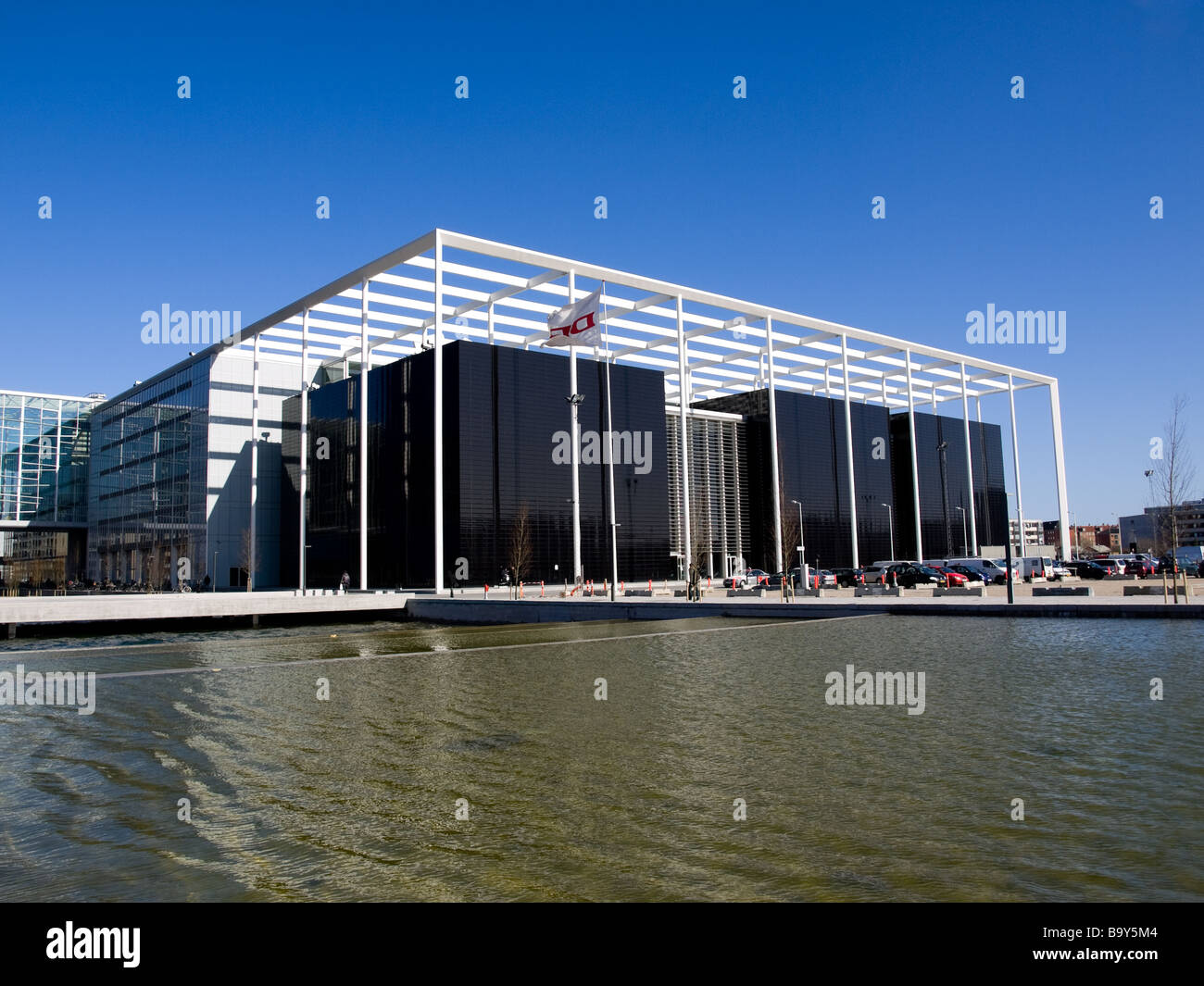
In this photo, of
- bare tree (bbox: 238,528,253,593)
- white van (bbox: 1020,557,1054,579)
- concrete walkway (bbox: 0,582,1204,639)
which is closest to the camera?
concrete walkway (bbox: 0,582,1204,639)

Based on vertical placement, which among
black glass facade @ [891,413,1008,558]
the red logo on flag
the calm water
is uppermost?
the red logo on flag

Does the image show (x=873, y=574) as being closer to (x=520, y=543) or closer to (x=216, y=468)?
(x=520, y=543)

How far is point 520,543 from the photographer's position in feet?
153

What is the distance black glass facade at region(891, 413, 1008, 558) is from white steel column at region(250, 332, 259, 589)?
50.2 m

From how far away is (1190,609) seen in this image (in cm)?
2231

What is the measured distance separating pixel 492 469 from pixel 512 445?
193 cm

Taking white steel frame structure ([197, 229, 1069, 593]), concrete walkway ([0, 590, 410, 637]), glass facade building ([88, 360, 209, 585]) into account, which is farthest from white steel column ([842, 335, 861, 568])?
glass facade building ([88, 360, 209, 585])

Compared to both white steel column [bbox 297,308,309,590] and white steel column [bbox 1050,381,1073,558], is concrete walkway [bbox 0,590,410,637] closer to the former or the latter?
white steel column [bbox 297,308,309,590]

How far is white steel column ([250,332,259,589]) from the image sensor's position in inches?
2366

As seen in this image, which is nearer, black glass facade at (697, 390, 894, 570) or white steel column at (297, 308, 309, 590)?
white steel column at (297, 308, 309, 590)

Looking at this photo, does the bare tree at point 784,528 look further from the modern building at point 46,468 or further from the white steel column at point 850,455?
the modern building at point 46,468

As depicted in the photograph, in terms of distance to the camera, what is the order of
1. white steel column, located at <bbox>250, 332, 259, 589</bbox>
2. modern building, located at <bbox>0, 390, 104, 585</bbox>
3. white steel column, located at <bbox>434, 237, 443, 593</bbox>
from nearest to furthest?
white steel column, located at <bbox>434, 237, 443, 593</bbox>
white steel column, located at <bbox>250, 332, 259, 589</bbox>
modern building, located at <bbox>0, 390, 104, 585</bbox>
